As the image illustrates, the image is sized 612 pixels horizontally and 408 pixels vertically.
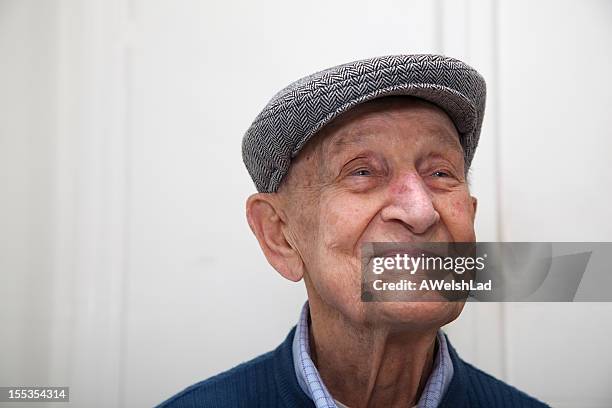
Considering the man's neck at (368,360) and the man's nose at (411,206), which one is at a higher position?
the man's nose at (411,206)

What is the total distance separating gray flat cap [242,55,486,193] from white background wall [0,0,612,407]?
24.2 inches

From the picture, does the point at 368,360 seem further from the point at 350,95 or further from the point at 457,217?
the point at 350,95

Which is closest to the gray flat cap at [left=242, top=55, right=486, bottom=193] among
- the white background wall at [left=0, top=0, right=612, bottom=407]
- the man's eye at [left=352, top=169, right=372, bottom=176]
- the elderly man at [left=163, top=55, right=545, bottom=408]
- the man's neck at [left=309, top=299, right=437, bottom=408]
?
the elderly man at [left=163, top=55, right=545, bottom=408]

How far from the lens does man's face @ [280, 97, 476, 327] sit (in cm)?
104

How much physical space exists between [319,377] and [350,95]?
616 millimetres

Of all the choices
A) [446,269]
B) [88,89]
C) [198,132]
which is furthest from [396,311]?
[88,89]

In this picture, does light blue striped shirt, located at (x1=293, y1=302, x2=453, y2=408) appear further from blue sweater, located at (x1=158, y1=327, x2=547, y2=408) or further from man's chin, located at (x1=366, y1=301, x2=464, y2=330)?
man's chin, located at (x1=366, y1=301, x2=464, y2=330)

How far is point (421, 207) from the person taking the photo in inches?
40.4

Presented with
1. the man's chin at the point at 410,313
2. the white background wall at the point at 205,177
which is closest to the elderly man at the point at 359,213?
the man's chin at the point at 410,313

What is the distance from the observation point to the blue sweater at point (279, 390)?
3.97 feet

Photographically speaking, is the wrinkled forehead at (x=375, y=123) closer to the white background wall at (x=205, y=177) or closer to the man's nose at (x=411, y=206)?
the man's nose at (x=411, y=206)

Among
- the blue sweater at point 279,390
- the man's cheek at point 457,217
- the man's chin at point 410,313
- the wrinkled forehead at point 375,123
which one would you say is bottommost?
the blue sweater at point 279,390

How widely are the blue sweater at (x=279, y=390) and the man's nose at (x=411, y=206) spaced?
44 cm

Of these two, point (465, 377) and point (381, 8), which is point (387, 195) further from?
point (381, 8)
